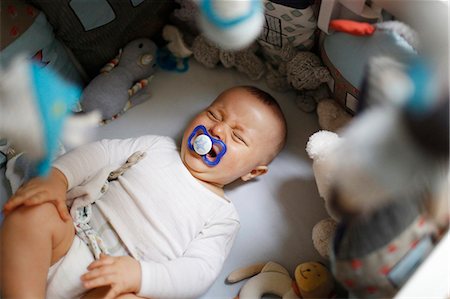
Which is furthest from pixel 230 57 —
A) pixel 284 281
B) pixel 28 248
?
pixel 28 248

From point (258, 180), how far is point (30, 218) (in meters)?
0.49

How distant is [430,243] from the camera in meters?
0.58

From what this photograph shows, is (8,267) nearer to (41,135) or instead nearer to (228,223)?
(41,135)

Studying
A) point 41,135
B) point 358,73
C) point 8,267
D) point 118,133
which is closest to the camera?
point 41,135

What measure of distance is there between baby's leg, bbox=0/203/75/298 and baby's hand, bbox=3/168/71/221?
0.01m

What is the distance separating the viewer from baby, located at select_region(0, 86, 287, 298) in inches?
28.7

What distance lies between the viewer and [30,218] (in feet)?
2.38

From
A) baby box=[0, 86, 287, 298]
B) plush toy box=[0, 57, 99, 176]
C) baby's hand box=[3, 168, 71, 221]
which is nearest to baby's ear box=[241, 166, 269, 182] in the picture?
baby box=[0, 86, 287, 298]

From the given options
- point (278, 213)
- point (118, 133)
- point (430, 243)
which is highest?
point (430, 243)

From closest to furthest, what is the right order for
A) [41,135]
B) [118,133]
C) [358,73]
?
[41,135] → [358,73] → [118,133]

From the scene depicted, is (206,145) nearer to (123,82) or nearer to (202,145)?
(202,145)

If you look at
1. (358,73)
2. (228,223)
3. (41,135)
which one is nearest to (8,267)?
(41,135)

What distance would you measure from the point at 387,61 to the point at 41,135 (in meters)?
0.38

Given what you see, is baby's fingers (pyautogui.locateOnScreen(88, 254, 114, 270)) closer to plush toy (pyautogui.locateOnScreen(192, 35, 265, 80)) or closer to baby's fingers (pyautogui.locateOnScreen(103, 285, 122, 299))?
baby's fingers (pyautogui.locateOnScreen(103, 285, 122, 299))
